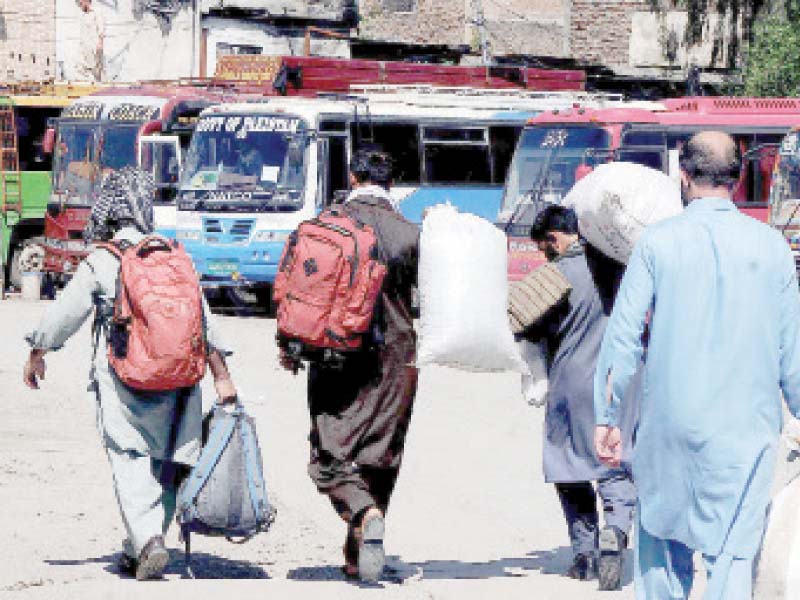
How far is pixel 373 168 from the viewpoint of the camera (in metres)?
8.84

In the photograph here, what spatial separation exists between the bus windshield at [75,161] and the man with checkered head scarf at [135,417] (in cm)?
1910

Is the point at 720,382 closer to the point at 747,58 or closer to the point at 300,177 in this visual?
the point at 300,177

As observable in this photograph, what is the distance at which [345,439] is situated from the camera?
27.8ft

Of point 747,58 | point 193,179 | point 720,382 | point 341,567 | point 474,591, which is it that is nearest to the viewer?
point 720,382

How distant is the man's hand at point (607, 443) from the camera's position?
20.2 ft

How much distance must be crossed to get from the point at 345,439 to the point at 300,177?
16.6m

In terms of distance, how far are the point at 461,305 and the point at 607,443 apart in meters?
2.43

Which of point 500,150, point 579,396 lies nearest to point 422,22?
point 500,150

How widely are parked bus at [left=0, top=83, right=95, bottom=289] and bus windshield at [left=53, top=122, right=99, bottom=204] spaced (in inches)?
34.7

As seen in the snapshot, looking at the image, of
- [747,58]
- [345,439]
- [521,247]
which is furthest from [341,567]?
[747,58]

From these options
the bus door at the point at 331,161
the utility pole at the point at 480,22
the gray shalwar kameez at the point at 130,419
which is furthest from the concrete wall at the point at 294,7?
the gray shalwar kameez at the point at 130,419

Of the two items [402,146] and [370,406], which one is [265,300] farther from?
[370,406]

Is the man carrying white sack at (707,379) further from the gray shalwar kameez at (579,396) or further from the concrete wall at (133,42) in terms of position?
the concrete wall at (133,42)

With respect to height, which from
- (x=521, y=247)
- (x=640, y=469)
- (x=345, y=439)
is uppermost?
(x=640, y=469)
